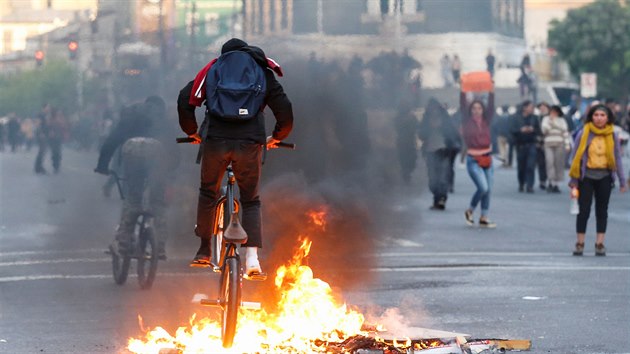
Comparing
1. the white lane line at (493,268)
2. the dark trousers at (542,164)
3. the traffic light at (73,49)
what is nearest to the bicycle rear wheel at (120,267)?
the white lane line at (493,268)

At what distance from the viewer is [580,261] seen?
15656 millimetres

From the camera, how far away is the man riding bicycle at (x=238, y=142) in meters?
8.27

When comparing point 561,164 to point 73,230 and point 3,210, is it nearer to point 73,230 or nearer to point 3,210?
point 3,210

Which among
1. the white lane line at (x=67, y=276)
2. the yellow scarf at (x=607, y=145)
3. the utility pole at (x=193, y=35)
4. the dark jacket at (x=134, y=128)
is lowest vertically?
the white lane line at (x=67, y=276)

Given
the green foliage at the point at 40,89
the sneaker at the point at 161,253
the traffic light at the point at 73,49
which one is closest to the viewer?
the sneaker at the point at 161,253

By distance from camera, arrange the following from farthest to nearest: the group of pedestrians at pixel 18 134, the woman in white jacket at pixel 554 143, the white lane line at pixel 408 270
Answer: the group of pedestrians at pixel 18 134 < the woman in white jacket at pixel 554 143 < the white lane line at pixel 408 270

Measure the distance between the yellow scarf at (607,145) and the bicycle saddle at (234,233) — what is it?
26.6 feet

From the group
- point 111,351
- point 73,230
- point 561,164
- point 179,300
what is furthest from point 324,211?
point 561,164

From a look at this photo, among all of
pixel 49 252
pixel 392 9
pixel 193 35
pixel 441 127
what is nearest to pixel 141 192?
pixel 392 9

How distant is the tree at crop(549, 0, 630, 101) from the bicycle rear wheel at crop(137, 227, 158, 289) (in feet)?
235

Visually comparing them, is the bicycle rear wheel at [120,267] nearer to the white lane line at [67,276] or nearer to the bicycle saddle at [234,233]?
the white lane line at [67,276]

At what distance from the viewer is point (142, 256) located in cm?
1328

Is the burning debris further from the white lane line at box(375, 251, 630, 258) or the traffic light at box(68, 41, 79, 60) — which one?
the traffic light at box(68, 41, 79, 60)

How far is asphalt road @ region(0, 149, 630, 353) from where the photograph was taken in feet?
34.0
